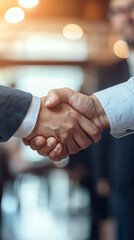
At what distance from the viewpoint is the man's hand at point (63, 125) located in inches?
56.6

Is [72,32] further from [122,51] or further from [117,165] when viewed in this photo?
[117,165]

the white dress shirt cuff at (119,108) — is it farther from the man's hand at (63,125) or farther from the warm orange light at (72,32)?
Result: the warm orange light at (72,32)

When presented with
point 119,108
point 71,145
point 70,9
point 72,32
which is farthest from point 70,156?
point 72,32

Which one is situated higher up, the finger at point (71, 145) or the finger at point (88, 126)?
the finger at point (88, 126)

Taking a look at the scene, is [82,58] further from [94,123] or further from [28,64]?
[94,123]

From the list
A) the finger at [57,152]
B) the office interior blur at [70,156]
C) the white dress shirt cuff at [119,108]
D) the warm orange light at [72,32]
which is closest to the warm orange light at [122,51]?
the office interior blur at [70,156]

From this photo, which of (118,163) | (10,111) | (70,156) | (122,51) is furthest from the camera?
(70,156)

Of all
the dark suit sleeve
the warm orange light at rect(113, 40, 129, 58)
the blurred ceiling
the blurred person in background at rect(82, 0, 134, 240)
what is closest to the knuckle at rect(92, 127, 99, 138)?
the dark suit sleeve

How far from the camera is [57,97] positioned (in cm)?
142

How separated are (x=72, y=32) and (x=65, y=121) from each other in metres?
3.10

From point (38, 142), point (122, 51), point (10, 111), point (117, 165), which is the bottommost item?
point (117, 165)

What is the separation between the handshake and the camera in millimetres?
1438

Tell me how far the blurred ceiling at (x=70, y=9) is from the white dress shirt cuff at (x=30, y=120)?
2375 millimetres

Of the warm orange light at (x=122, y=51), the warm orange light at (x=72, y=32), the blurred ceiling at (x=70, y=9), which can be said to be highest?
the blurred ceiling at (x=70, y=9)
